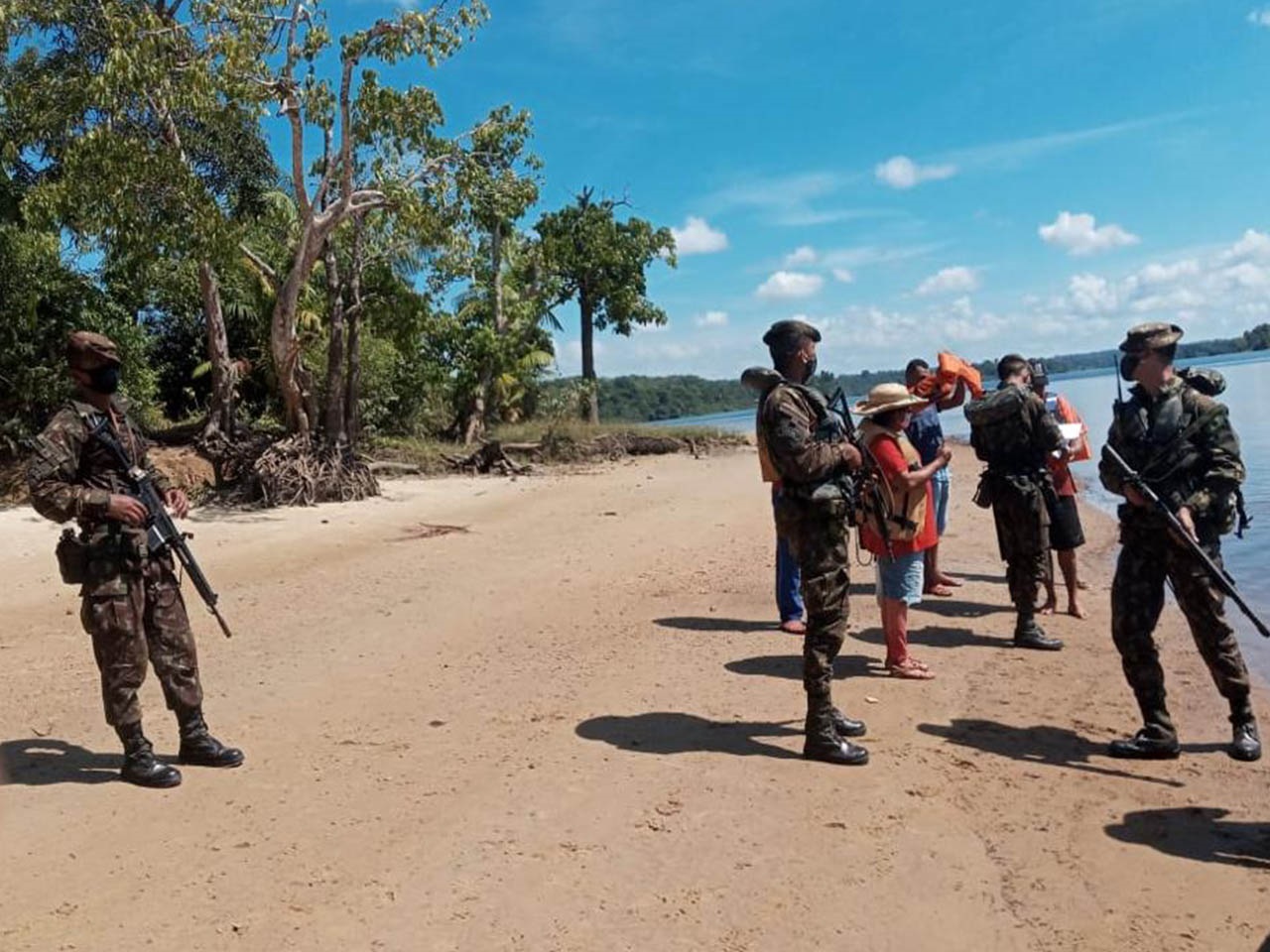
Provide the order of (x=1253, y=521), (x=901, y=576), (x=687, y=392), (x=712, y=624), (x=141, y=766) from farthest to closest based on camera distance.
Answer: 1. (x=687, y=392)
2. (x=1253, y=521)
3. (x=712, y=624)
4. (x=901, y=576)
5. (x=141, y=766)

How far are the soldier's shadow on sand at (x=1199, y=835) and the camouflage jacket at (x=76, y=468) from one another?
461 centimetres

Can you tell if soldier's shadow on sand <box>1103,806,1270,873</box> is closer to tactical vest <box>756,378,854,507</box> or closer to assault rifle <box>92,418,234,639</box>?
tactical vest <box>756,378,854,507</box>

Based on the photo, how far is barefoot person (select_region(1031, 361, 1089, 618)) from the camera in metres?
7.39

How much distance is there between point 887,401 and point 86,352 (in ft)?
13.8

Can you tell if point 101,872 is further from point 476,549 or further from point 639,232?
point 639,232

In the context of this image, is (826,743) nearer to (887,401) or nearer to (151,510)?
(887,401)

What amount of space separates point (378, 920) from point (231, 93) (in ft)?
44.7

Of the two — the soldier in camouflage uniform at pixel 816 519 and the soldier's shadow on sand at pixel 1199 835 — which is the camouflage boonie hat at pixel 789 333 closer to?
the soldier in camouflage uniform at pixel 816 519

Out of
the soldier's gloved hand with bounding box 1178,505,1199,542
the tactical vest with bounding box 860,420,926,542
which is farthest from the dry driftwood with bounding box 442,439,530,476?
the soldier's gloved hand with bounding box 1178,505,1199,542

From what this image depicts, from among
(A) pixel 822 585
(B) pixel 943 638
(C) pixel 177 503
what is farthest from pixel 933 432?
(C) pixel 177 503

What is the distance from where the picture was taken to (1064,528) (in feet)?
24.3

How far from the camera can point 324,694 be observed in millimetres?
6125

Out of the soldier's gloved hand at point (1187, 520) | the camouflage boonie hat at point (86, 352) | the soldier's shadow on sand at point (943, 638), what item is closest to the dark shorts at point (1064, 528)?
the soldier's shadow on sand at point (943, 638)

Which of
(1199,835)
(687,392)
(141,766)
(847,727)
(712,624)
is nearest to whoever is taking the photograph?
(1199,835)
